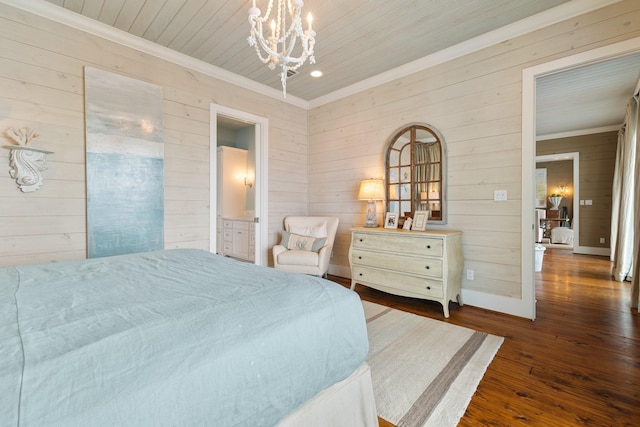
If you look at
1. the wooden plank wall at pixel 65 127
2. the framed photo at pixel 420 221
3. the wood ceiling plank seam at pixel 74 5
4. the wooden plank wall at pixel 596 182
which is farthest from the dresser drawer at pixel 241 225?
the wooden plank wall at pixel 596 182

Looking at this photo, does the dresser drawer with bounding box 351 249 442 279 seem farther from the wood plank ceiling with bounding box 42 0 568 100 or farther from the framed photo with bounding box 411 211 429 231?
the wood plank ceiling with bounding box 42 0 568 100

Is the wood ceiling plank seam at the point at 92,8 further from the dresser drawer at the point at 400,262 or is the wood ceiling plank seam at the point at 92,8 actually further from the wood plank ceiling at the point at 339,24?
the dresser drawer at the point at 400,262

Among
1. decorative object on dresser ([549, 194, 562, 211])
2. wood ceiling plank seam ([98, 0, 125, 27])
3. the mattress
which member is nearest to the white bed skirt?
wood ceiling plank seam ([98, 0, 125, 27])

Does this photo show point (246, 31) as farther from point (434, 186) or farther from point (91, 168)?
point (434, 186)

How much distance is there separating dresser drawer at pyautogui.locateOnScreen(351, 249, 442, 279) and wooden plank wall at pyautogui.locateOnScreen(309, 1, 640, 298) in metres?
0.52

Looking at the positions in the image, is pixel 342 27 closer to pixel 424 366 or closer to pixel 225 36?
pixel 225 36

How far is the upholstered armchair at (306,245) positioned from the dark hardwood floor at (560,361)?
706 millimetres

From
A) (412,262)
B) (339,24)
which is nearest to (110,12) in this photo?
(339,24)

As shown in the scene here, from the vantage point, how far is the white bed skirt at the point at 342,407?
0.98 meters

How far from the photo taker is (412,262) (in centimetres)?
291

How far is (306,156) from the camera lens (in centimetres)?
458

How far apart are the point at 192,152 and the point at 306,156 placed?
1802 mm

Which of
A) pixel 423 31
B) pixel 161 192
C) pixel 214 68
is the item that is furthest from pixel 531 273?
pixel 214 68

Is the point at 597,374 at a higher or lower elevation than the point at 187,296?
lower
